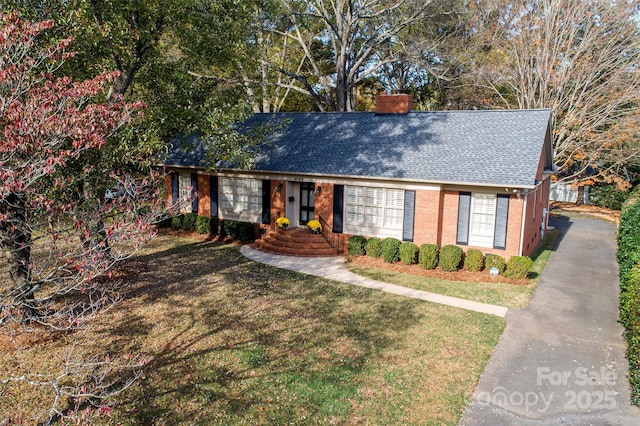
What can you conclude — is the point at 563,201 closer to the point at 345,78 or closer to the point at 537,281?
the point at 345,78

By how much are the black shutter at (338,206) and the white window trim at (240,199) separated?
12.4 feet

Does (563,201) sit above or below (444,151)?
below

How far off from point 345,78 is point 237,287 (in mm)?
21315

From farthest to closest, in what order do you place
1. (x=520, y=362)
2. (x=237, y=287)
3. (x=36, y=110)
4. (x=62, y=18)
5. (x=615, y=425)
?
(x=237, y=287) < (x=62, y=18) < (x=520, y=362) < (x=615, y=425) < (x=36, y=110)

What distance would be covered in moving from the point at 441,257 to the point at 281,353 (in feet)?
28.3

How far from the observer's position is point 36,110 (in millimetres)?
5797

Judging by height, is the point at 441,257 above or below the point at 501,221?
below

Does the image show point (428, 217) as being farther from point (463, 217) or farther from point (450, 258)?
point (450, 258)

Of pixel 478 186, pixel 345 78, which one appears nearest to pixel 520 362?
pixel 478 186

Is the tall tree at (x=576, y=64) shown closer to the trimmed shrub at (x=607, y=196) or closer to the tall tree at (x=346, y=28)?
the tall tree at (x=346, y=28)

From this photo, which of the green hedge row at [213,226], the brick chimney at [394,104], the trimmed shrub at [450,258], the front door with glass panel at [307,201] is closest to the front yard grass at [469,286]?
the trimmed shrub at [450,258]

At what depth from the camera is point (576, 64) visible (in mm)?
24797

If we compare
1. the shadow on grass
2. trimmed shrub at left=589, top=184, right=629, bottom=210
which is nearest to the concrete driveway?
the shadow on grass

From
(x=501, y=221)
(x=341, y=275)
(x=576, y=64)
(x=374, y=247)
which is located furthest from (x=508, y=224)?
(x=576, y=64)
